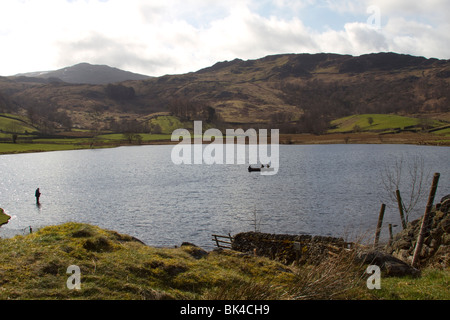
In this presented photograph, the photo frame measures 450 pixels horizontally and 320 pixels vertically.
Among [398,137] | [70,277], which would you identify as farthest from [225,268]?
[398,137]

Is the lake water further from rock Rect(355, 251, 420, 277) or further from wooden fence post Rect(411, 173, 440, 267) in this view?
rock Rect(355, 251, 420, 277)

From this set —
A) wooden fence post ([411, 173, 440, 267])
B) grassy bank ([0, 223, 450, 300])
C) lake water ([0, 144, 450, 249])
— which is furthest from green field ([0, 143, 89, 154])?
wooden fence post ([411, 173, 440, 267])

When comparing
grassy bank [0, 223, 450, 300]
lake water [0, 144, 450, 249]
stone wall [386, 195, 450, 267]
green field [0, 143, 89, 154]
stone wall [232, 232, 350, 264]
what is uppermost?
green field [0, 143, 89, 154]

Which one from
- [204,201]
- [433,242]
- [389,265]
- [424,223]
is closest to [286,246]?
[433,242]

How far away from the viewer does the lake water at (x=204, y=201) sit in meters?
38.1

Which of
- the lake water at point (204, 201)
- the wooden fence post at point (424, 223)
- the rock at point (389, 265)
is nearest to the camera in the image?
the rock at point (389, 265)

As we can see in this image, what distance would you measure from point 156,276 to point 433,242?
629 inches

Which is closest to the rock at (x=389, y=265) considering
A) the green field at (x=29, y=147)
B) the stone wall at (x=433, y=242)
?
the stone wall at (x=433, y=242)

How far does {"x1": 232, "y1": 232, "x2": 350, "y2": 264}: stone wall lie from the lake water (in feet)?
11.4

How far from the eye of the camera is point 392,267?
13.9 meters

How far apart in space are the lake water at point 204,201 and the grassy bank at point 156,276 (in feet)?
44.6

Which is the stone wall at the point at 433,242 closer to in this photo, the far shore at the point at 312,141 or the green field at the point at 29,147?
the far shore at the point at 312,141

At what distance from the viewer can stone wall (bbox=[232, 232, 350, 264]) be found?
65.4ft
